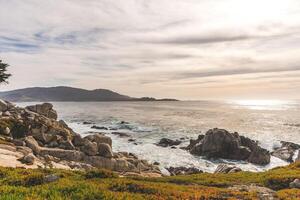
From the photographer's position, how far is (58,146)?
159ft

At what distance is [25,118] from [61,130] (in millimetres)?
6932

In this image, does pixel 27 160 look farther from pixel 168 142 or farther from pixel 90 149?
pixel 168 142

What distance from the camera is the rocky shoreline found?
39656 mm

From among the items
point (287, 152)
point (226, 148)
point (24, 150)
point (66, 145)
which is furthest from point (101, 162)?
point (287, 152)

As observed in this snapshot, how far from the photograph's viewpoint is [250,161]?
60.9 m

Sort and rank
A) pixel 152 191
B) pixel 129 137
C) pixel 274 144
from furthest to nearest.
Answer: pixel 129 137
pixel 274 144
pixel 152 191

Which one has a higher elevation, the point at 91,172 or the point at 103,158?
the point at 91,172

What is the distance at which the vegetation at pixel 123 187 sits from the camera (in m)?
14.5

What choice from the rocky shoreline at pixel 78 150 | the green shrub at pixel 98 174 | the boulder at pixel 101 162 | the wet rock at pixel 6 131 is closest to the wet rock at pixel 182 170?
the rocky shoreline at pixel 78 150

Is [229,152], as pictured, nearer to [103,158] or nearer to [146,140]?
[146,140]

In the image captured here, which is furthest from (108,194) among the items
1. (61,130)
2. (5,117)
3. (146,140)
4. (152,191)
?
(146,140)

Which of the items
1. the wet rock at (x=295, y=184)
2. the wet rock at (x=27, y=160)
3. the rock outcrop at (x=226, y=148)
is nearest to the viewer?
the wet rock at (x=295, y=184)

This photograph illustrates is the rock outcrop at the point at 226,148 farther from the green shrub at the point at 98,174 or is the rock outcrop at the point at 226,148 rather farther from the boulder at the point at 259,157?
the green shrub at the point at 98,174

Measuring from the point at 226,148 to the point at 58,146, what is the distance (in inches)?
1286
